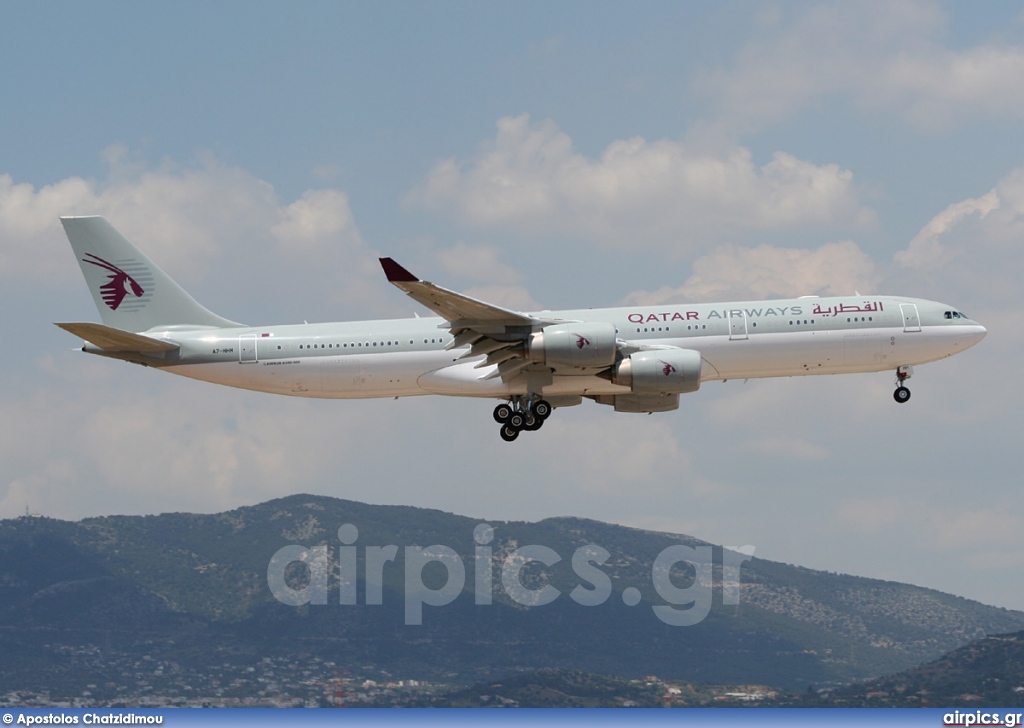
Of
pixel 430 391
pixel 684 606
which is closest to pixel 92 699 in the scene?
pixel 684 606

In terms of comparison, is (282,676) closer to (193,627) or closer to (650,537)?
(193,627)

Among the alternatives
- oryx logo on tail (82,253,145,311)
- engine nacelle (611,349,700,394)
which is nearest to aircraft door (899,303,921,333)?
engine nacelle (611,349,700,394)

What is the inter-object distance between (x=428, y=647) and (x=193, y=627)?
28104mm

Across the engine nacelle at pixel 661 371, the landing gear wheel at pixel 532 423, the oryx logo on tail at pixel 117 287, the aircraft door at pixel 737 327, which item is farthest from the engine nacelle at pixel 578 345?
the oryx logo on tail at pixel 117 287

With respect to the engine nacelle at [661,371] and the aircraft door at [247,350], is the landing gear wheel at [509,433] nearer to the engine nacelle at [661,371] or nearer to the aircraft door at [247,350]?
the engine nacelle at [661,371]

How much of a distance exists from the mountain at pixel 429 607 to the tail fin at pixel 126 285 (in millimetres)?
82004

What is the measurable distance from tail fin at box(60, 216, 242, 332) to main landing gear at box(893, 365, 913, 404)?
2884 cm

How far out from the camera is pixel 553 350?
1907 inches

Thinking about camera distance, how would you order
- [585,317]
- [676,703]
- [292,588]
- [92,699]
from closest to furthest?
1. [585,317]
2. [676,703]
3. [92,699]
4. [292,588]

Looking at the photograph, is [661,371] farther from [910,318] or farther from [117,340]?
[117,340]

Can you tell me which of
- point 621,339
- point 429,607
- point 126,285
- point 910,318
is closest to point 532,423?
point 621,339

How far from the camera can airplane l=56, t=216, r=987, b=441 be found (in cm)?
4966

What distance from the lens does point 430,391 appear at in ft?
174

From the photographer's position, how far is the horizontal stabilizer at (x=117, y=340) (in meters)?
50.6
